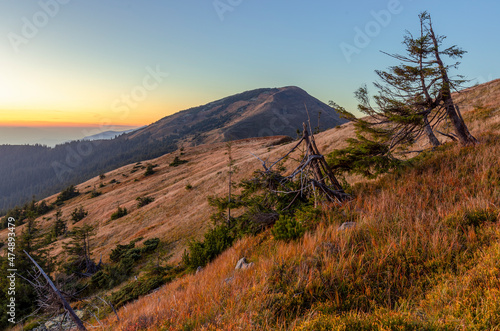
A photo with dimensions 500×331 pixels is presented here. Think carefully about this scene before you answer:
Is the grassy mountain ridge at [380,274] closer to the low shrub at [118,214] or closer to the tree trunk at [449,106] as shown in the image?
the tree trunk at [449,106]

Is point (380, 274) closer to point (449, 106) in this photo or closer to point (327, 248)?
point (327, 248)

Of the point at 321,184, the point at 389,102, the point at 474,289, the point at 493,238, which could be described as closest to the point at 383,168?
the point at 321,184

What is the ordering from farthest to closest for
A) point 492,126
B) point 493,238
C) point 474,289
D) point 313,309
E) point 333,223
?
point 492,126 → point 333,223 → point 493,238 → point 313,309 → point 474,289

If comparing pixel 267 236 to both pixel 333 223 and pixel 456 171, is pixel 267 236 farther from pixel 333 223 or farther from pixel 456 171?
pixel 456 171

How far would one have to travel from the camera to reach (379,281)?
3.39m

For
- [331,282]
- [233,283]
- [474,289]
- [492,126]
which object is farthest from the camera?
[492,126]

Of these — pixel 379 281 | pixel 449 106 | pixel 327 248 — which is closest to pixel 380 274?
pixel 379 281

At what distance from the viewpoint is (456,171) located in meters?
6.46

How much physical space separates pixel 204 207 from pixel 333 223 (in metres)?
22.9

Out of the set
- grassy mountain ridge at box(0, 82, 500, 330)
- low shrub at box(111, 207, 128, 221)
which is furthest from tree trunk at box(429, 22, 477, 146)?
low shrub at box(111, 207, 128, 221)

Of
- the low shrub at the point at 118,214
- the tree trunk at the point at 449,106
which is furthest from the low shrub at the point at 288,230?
the low shrub at the point at 118,214

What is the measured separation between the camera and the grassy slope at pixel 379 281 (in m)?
2.53

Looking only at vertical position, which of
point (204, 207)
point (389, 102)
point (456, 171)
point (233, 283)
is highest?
point (389, 102)

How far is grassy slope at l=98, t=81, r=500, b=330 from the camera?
253cm
